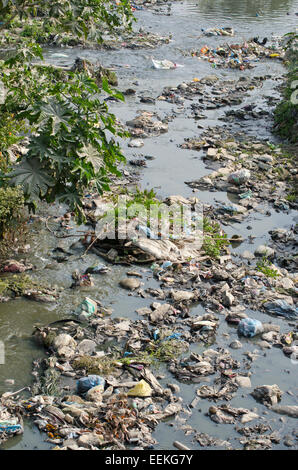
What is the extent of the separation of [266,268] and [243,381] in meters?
1.60

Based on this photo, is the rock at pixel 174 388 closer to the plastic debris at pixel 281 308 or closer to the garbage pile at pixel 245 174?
the plastic debris at pixel 281 308

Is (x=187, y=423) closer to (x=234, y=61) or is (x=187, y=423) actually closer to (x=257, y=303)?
(x=257, y=303)

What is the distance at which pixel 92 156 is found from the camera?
396cm

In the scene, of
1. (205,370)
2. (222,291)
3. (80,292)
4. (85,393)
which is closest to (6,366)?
(85,393)

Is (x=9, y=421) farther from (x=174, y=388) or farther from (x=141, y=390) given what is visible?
(x=174, y=388)

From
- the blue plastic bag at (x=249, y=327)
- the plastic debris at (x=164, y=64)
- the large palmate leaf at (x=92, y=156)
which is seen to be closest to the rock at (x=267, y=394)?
the blue plastic bag at (x=249, y=327)

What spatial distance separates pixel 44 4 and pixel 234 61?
28.8ft

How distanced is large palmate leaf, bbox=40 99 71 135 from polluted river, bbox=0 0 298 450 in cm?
150

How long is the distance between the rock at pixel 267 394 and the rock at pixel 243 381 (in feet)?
0.24

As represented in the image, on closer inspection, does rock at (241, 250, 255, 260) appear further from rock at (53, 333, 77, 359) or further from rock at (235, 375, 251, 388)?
rock at (53, 333, 77, 359)

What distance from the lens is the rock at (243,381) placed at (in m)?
3.77

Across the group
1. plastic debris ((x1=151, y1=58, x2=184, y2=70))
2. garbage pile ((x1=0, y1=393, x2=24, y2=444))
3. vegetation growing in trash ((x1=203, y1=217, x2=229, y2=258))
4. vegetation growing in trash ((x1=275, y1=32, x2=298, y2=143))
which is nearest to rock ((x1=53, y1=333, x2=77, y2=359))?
garbage pile ((x1=0, y1=393, x2=24, y2=444))

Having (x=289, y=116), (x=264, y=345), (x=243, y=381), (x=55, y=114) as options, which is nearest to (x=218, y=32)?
(x=289, y=116)

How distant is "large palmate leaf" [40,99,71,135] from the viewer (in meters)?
3.79
